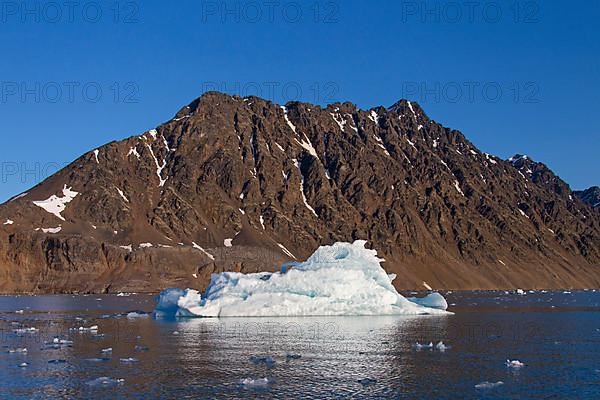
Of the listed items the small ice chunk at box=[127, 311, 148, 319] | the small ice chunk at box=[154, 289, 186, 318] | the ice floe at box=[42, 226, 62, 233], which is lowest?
the small ice chunk at box=[127, 311, 148, 319]

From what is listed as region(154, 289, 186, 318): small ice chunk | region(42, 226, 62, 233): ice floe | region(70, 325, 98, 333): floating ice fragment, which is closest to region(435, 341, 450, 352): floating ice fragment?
region(70, 325, 98, 333): floating ice fragment

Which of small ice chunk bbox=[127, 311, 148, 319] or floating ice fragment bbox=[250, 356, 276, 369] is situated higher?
small ice chunk bbox=[127, 311, 148, 319]

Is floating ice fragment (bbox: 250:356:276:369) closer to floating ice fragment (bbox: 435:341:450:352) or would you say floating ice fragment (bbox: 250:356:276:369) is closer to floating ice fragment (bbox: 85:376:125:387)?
floating ice fragment (bbox: 85:376:125:387)

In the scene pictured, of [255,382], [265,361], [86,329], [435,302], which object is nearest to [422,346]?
[265,361]

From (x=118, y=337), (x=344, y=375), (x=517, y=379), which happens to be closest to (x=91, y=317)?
(x=118, y=337)

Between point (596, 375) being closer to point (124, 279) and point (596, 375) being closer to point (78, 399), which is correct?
point (78, 399)

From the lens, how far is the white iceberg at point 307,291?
71.6 metres

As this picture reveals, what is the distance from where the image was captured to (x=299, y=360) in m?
41.2

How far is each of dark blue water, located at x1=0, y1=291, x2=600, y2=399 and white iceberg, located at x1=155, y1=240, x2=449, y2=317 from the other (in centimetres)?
431

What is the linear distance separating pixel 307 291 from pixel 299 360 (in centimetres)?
3114

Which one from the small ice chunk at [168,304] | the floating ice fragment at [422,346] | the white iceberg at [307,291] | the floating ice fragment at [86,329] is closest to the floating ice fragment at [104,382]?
the floating ice fragment at [422,346]

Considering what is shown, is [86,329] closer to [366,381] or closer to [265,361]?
[265,361]

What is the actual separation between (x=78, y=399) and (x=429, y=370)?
18319mm

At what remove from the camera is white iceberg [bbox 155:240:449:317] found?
235 feet
